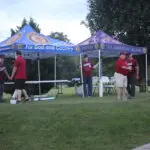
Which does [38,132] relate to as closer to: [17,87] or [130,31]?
[17,87]

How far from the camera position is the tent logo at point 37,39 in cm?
1942

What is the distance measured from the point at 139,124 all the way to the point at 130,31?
22.2 meters

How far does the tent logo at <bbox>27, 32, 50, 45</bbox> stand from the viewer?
19.4m

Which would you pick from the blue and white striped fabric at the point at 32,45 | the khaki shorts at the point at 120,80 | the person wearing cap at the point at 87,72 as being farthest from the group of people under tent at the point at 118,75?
the person wearing cap at the point at 87,72

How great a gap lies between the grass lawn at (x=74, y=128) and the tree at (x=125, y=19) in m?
19.9

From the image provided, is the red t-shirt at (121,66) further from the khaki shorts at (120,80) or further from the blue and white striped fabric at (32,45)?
the blue and white striped fabric at (32,45)

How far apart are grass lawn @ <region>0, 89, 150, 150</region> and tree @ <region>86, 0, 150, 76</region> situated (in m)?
19.9

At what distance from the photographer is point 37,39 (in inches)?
→ 777

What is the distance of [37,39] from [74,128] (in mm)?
10224

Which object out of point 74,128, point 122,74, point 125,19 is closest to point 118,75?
point 122,74

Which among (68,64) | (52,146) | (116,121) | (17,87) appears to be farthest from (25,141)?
(68,64)

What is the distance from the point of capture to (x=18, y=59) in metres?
15.6

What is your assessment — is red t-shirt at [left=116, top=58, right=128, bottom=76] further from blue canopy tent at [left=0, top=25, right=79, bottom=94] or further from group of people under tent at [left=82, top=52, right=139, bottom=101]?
blue canopy tent at [left=0, top=25, right=79, bottom=94]

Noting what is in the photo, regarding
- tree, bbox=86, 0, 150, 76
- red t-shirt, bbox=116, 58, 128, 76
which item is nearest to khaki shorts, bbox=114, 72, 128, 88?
red t-shirt, bbox=116, 58, 128, 76
